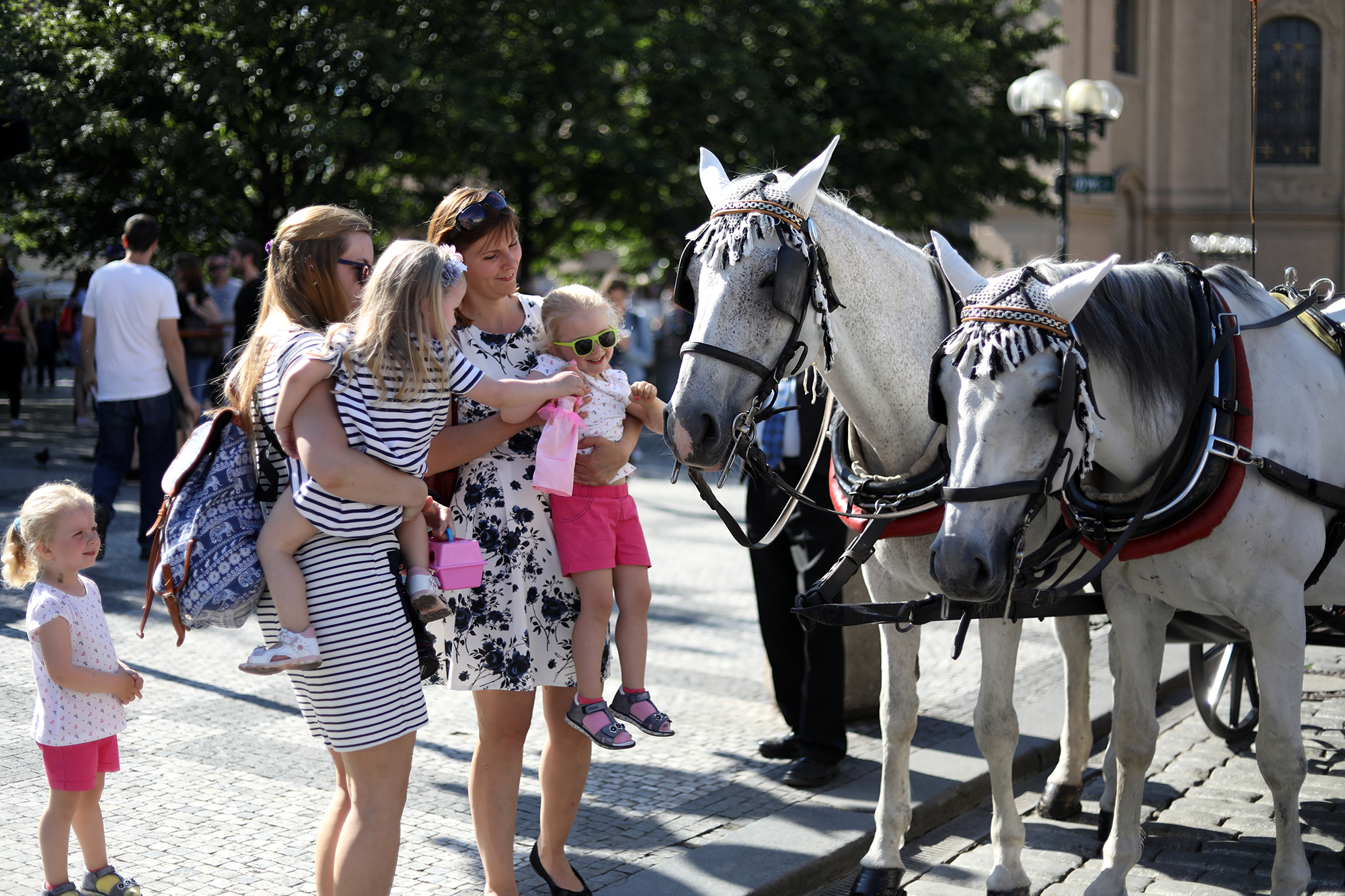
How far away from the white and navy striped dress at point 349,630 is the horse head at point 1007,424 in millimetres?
1345

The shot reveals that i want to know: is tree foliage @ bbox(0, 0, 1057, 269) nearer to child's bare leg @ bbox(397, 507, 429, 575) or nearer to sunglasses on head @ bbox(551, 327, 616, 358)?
sunglasses on head @ bbox(551, 327, 616, 358)

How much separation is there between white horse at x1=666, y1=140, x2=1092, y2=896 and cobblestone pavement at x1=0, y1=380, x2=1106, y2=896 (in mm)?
800

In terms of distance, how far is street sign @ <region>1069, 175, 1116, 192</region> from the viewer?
15.4 meters

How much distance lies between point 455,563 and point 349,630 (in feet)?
1.40

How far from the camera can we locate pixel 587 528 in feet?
11.8

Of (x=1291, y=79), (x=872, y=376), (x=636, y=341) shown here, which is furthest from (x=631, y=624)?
(x=1291, y=79)

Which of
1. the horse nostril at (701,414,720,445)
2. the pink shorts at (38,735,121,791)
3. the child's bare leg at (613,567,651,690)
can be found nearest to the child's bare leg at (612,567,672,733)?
the child's bare leg at (613,567,651,690)

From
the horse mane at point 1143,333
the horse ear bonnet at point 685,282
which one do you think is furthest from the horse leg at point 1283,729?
the horse ear bonnet at point 685,282

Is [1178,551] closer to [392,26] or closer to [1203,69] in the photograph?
[392,26]

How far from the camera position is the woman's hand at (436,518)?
3.35 meters

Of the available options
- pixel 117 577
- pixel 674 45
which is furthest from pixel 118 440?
pixel 674 45

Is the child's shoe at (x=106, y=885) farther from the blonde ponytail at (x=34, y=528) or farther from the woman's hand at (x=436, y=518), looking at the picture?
the woman's hand at (x=436, y=518)

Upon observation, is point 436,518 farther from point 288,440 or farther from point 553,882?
point 553,882

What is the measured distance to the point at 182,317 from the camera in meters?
11.0
